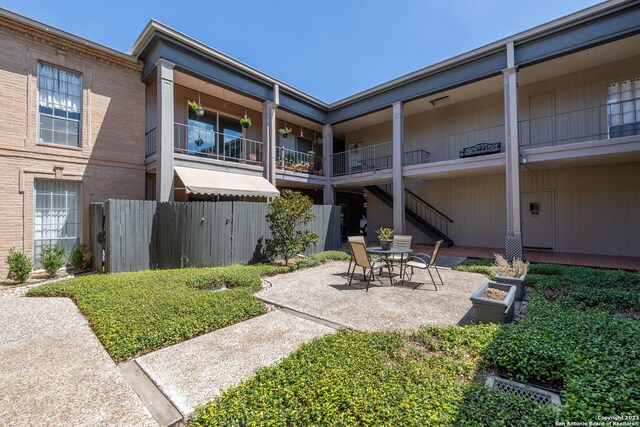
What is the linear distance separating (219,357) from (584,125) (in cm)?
1501

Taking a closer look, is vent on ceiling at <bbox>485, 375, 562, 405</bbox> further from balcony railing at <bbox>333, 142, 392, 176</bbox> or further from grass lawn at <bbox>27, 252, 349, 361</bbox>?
balcony railing at <bbox>333, 142, 392, 176</bbox>

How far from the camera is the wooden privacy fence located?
8242 mm

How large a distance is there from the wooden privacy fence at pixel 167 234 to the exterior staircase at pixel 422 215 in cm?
923

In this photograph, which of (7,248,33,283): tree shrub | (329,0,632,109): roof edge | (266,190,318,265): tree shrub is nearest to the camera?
(7,248,33,283): tree shrub

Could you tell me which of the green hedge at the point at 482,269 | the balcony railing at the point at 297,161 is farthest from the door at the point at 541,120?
the balcony railing at the point at 297,161

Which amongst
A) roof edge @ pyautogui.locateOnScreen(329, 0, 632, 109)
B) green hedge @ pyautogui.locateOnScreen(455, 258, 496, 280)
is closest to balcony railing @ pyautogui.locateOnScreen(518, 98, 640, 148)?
roof edge @ pyautogui.locateOnScreen(329, 0, 632, 109)

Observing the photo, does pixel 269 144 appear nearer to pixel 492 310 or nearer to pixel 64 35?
pixel 64 35

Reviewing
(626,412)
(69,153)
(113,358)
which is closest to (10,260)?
(69,153)

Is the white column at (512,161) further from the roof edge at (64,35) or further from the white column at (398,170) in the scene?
the roof edge at (64,35)

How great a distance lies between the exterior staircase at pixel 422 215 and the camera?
14.5 meters

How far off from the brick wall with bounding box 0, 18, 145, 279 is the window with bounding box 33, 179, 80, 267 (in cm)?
24

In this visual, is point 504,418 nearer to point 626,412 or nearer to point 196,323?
point 626,412

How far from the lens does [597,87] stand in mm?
10672

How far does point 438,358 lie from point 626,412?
158 centimetres
